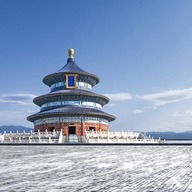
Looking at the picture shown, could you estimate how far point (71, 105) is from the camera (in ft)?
176

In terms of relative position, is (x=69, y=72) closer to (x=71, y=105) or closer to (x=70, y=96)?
(x=70, y=96)

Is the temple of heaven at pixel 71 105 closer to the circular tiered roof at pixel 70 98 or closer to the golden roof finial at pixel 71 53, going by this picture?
the circular tiered roof at pixel 70 98

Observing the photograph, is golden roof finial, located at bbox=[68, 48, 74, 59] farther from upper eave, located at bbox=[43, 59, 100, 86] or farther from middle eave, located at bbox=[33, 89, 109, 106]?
middle eave, located at bbox=[33, 89, 109, 106]

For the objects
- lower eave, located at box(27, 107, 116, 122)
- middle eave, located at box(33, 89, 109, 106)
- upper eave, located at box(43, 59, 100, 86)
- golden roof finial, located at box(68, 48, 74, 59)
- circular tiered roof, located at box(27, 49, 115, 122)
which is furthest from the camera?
golden roof finial, located at box(68, 48, 74, 59)

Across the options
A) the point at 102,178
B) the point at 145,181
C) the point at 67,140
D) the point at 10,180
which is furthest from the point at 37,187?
the point at 67,140

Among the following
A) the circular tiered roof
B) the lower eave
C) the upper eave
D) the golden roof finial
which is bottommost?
the lower eave

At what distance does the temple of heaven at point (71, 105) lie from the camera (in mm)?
50781

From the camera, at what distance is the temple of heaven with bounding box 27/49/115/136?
1999 inches

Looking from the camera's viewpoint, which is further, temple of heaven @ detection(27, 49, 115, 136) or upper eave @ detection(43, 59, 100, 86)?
upper eave @ detection(43, 59, 100, 86)

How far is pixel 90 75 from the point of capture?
5928 cm

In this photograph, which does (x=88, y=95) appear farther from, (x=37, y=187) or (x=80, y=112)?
(x=37, y=187)

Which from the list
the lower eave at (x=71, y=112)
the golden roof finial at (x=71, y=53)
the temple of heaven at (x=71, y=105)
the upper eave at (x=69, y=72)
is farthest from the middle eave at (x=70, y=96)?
the golden roof finial at (x=71, y=53)

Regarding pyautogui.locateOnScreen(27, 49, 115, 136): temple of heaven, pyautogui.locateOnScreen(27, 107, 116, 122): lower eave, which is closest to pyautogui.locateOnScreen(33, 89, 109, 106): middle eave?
pyautogui.locateOnScreen(27, 49, 115, 136): temple of heaven

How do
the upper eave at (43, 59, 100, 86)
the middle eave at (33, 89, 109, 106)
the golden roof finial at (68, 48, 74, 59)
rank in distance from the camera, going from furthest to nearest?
the golden roof finial at (68, 48, 74, 59) → the upper eave at (43, 59, 100, 86) → the middle eave at (33, 89, 109, 106)
